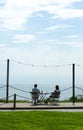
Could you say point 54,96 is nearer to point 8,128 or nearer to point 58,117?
point 58,117

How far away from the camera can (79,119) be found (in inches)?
785

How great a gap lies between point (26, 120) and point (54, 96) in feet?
46.0

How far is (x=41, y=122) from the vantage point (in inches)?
737

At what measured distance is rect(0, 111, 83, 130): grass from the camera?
17.2 metres

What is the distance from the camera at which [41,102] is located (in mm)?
33562

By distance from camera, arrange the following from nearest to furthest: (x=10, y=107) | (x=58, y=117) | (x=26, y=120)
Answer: (x=26, y=120) < (x=58, y=117) < (x=10, y=107)

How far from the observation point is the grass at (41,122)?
17.2 meters

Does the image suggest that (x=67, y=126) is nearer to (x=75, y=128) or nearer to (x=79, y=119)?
(x=75, y=128)

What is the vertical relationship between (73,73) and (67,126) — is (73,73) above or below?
above

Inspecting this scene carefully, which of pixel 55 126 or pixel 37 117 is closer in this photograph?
pixel 55 126

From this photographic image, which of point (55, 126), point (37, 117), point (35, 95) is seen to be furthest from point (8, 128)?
point (35, 95)

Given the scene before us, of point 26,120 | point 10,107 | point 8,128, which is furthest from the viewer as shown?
point 10,107

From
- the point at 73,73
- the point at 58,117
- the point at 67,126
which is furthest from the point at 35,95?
the point at 67,126

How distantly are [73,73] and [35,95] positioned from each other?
121 inches
